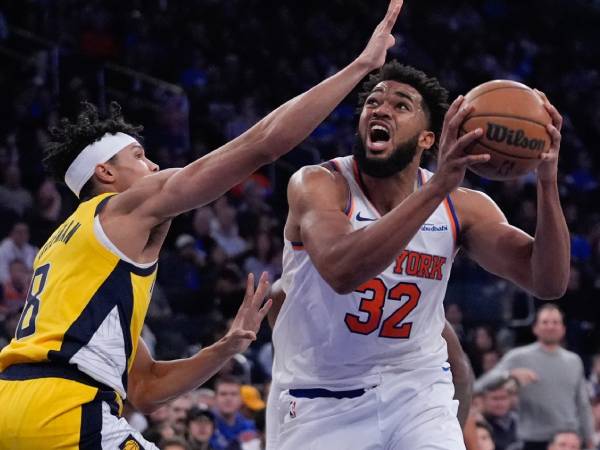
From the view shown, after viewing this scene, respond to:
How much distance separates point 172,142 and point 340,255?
33.6 feet

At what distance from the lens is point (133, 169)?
467 cm

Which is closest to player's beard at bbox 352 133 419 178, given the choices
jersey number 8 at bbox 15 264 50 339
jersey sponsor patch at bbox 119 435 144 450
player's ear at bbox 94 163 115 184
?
player's ear at bbox 94 163 115 184

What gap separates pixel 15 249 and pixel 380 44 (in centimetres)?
683

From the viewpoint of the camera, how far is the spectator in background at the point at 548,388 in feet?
31.4

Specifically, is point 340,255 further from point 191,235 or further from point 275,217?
point 275,217

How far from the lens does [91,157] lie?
4.66m

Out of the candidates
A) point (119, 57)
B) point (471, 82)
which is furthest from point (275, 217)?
point (471, 82)

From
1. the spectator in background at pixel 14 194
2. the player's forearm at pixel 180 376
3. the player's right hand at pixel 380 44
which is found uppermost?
the spectator in background at pixel 14 194

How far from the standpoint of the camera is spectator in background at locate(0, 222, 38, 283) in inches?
411

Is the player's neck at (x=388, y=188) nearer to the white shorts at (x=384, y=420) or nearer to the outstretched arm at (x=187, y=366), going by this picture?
the outstretched arm at (x=187, y=366)

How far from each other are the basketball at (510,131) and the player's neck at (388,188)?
0.83 meters

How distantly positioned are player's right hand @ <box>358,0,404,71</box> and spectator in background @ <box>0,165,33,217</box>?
746 cm

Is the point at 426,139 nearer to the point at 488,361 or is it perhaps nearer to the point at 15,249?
the point at 15,249

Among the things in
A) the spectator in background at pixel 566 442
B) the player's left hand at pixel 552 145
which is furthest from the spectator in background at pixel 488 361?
the player's left hand at pixel 552 145
